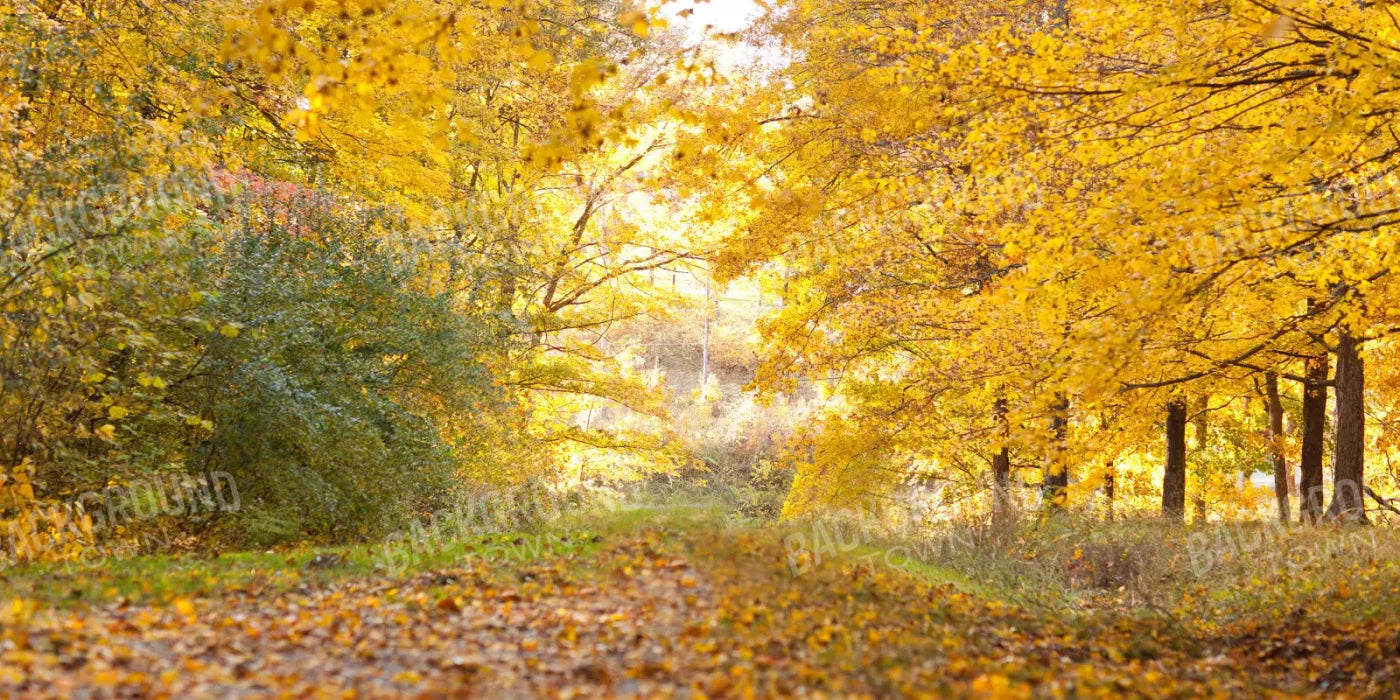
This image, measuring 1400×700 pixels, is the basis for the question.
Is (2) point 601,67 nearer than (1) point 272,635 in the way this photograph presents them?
No

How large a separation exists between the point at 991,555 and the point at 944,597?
12.0ft

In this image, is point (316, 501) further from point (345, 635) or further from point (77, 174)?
point (345, 635)

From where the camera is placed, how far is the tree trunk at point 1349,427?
37.6 feet

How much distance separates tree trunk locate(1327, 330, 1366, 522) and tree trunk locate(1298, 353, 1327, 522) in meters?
0.26

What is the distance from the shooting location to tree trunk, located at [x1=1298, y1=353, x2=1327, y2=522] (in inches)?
481

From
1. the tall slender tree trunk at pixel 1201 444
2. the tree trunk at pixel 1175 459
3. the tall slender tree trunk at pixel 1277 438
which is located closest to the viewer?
the tree trunk at pixel 1175 459

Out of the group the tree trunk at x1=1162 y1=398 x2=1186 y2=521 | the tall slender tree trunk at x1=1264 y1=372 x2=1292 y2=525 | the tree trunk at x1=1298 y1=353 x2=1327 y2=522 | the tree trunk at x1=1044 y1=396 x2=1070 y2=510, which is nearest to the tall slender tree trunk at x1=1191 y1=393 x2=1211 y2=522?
the tall slender tree trunk at x1=1264 y1=372 x2=1292 y2=525

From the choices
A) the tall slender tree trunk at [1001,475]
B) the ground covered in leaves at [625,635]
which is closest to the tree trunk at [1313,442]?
the tall slender tree trunk at [1001,475]

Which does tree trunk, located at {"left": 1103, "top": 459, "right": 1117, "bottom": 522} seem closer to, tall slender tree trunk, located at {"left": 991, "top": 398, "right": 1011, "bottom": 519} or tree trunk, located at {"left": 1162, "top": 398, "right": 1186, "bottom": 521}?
tree trunk, located at {"left": 1162, "top": 398, "right": 1186, "bottom": 521}

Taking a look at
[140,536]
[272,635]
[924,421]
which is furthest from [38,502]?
[924,421]

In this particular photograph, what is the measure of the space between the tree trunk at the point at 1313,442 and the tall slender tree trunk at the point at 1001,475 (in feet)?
11.4

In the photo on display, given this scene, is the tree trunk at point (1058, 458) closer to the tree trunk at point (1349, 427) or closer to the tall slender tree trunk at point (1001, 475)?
the tall slender tree trunk at point (1001, 475)

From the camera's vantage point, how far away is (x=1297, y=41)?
6.02m

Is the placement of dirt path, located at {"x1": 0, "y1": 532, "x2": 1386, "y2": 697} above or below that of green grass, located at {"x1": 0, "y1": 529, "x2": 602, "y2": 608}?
below
